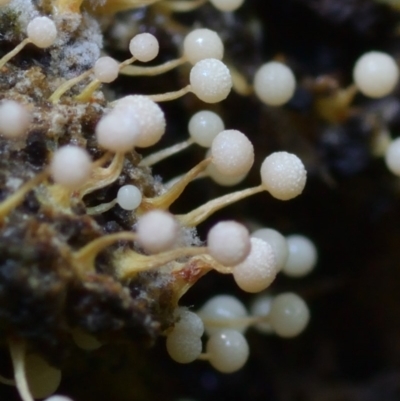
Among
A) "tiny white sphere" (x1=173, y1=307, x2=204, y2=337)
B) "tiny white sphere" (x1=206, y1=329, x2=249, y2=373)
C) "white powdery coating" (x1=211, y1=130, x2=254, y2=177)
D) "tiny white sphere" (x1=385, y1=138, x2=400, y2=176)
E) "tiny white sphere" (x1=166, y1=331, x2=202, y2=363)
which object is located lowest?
"tiny white sphere" (x1=206, y1=329, x2=249, y2=373)

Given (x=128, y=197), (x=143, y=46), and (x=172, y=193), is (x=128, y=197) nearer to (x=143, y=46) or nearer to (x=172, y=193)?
(x=172, y=193)

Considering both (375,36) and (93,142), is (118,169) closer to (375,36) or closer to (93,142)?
(93,142)

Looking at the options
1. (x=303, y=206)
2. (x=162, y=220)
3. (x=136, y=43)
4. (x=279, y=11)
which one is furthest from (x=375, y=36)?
(x=162, y=220)

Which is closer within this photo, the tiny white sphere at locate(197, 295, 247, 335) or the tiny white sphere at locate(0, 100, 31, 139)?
the tiny white sphere at locate(0, 100, 31, 139)

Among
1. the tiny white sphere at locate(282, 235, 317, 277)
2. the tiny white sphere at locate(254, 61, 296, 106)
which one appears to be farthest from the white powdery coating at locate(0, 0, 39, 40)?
the tiny white sphere at locate(282, 235, 317, 277)


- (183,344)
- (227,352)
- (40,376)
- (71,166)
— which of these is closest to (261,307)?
(227,352)

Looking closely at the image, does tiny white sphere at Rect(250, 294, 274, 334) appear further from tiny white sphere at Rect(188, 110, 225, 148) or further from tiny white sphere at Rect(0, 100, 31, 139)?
tiny white sphere at Rect(0, 100, 31, 139)

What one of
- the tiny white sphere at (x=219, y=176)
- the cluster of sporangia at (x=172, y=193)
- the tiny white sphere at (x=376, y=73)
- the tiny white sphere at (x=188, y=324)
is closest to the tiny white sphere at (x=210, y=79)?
the cluster of sporangia at (x=172, y=193)
